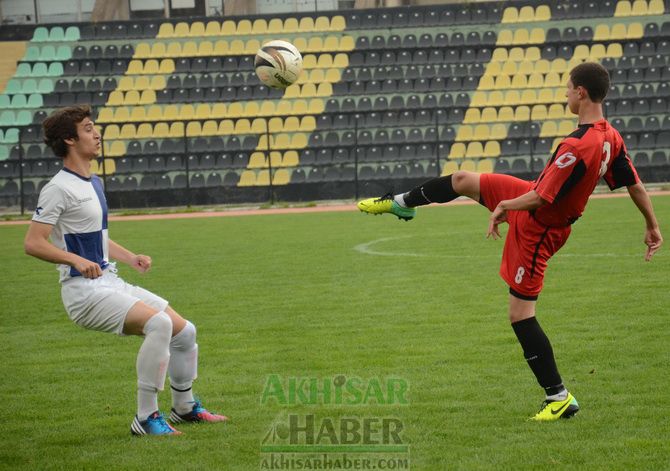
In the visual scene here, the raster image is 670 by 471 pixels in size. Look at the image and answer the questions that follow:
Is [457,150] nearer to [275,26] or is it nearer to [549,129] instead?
[549,129]

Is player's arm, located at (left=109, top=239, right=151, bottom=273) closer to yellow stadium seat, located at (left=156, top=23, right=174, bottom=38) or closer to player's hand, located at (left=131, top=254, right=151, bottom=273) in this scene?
player's hand, located at (left=131, top=254, right=151, bottom=273)

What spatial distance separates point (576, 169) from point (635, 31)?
27588mm

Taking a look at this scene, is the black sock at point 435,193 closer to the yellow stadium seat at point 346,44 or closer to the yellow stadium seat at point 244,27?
the yellow stadium seat at point 346,44

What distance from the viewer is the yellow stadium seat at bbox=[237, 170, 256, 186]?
27656mm

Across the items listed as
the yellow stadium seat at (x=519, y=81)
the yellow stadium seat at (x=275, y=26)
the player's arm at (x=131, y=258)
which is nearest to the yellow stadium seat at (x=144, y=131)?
the yellow stadium seat at (x=275, y=26)

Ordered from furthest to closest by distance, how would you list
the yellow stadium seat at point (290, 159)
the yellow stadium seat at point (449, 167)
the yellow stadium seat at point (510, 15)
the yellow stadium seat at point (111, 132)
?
the yellow stadium seat at point (510, 15)
the yellow stadium seat at point (111, 132)
the yellow stadium seat at point (290, 159)
the yellow stadium seat at point (449, 167)

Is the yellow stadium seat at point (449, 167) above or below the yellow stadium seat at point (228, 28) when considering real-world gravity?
below

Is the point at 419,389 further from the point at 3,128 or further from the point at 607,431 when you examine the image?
the point at 3,128

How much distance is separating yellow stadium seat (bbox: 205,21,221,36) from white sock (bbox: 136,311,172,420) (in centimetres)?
2816

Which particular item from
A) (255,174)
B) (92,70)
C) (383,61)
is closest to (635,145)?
(383,61)

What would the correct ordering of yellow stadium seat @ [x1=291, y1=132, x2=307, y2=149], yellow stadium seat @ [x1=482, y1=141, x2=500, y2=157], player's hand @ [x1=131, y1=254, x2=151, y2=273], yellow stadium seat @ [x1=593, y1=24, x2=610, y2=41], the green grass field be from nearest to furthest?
1. the green grass field
2. player's hand @ [x1=131, y1=254, x2=151, y2=273]
3. yellow stadium seat @ [x1=482, y1=141, x2=500, y2=157]
4. yellow stadium seat @ [x1=291, y1=132, x2=307, y2=149]
5. yellow stadium seat @ [x1=593, y1=24, x2=610, y2=41]

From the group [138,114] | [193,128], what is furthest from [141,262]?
[138,114]

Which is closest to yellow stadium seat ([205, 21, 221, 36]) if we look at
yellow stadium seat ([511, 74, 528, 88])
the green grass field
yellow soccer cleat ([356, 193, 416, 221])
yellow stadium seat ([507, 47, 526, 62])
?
yellow stadium seat ([507, 47, 526, 62])

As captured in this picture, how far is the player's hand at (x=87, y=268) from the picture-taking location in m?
5.30
